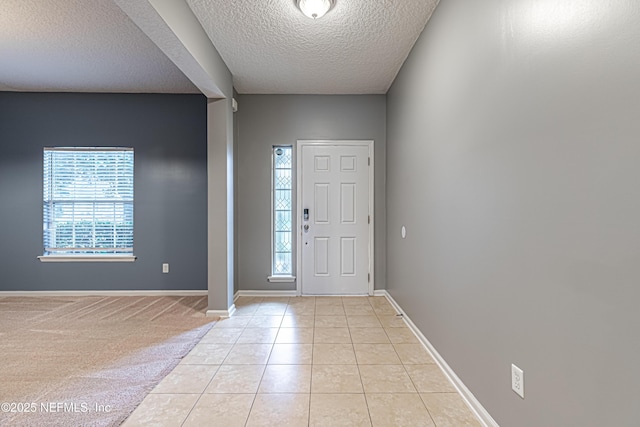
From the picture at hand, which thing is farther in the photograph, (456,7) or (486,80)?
(456,7)

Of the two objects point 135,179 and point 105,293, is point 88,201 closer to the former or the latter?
point 135,179

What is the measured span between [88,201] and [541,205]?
16.1 ft

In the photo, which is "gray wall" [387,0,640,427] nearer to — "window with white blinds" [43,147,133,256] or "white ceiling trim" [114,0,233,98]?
"white ceiling trim" [114,0,233,98]

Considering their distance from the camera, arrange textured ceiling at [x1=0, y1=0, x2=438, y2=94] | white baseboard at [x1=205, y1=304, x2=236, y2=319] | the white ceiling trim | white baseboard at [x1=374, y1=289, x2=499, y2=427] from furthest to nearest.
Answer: white baseboard at [x1=205, y1=304, x2=236, y2=319] → textured ceiling at [x1=0, y1=0, x2=438, y2=94] → the white ceiling trim → white baseboard at [x1=374, y1=289, x2=499, y2=427]

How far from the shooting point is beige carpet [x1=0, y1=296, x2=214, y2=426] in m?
1.85

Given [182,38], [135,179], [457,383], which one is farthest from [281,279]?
[182,38]

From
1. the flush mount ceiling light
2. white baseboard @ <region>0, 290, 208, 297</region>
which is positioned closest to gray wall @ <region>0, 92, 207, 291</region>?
white baseboard @ <region>0, 290, 208, 297</region>

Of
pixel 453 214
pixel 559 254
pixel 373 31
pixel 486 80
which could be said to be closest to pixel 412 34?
pixel 373 31

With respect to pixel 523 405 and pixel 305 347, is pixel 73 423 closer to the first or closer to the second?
pixel 305 347

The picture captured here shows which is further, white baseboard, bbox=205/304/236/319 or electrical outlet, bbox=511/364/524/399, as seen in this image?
white baseboard, bbox=205/304/236/319

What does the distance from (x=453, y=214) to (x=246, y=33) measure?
2250 mm

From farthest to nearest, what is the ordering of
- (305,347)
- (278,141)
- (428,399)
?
(278,141), (305,347), (428,399)

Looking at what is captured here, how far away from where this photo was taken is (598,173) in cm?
98

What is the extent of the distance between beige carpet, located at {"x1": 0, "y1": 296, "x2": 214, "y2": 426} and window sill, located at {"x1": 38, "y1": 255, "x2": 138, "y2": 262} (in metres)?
0.49
